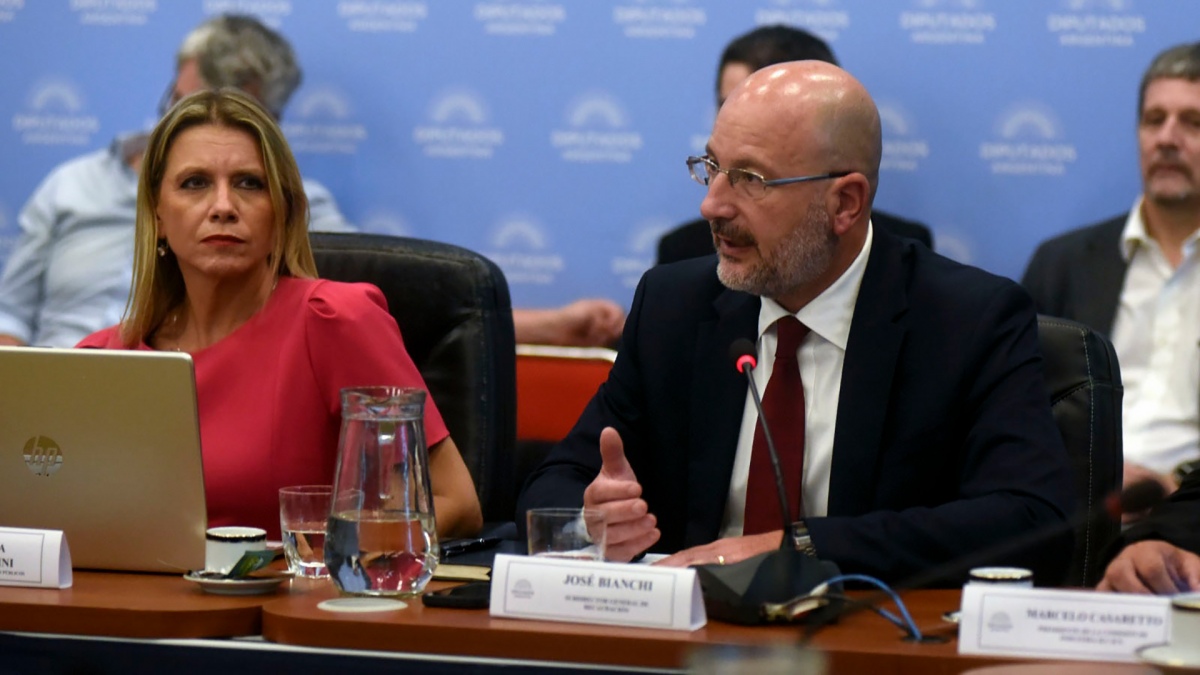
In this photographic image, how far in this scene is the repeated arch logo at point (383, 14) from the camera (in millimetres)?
4367

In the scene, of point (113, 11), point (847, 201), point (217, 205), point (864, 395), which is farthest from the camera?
point (113, 11)

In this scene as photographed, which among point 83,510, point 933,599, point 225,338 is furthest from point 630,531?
point 225,338

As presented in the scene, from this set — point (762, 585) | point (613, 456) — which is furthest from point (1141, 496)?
point (613, 456)

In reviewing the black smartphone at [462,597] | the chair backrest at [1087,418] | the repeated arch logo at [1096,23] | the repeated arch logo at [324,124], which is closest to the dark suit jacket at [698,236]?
the repeated arch logo at [1096,23]

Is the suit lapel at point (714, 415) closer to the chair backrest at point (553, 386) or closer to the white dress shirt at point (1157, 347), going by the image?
the chair backrest at point (553, 386)

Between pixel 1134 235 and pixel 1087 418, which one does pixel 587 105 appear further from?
pixel 1087 418

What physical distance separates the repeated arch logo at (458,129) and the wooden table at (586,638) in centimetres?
279

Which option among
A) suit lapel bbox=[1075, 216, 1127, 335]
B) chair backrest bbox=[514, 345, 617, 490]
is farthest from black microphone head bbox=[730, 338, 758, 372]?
suit lapel bbox=[1075, 216, 1127, 335]

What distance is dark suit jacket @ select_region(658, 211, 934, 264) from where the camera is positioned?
155 inches

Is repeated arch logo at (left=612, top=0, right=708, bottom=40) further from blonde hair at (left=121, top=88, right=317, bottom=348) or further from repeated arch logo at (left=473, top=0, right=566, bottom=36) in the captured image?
blonde hair at (left=121, top=88, right=317, bottom=348)

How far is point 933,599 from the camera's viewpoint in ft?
5.87

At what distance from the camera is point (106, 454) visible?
185 centimetres

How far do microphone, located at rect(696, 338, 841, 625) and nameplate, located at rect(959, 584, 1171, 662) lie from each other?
0.49ft

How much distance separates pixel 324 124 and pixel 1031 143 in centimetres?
190
